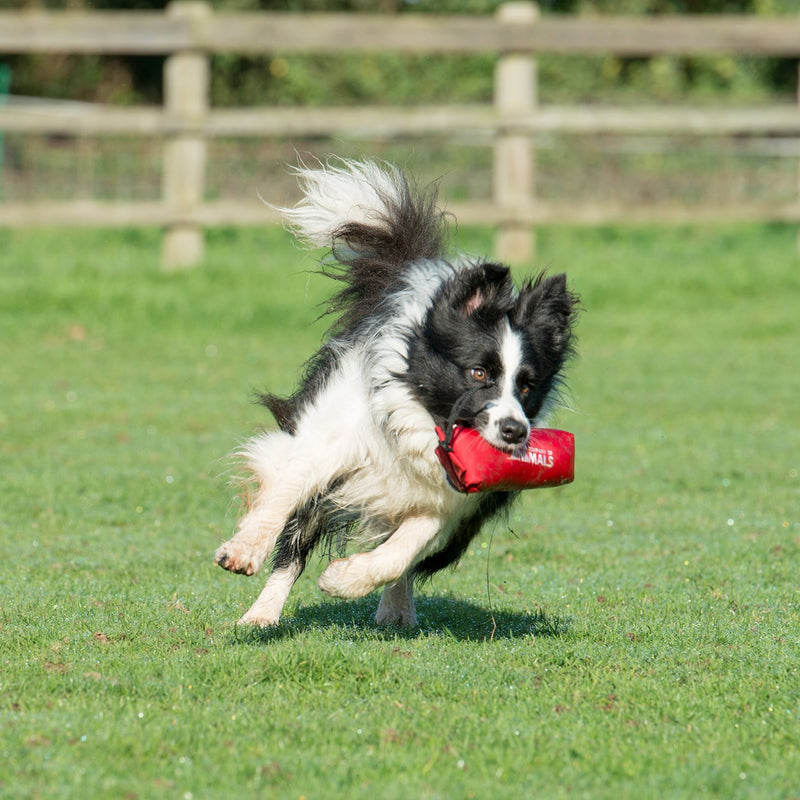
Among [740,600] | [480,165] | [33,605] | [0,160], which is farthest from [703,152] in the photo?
[33,605]

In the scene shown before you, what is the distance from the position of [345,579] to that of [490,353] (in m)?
1.02

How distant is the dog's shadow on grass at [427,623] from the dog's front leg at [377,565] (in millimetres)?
400

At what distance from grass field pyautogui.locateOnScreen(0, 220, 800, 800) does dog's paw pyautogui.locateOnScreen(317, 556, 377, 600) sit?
226 millimetres

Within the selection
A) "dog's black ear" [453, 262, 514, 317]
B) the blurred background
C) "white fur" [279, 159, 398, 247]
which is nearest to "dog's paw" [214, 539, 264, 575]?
"dog's black ear" [453, 262, 514, 317]

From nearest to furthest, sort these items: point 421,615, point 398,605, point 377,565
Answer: point 377,565 → point 398,605 → point 421,615

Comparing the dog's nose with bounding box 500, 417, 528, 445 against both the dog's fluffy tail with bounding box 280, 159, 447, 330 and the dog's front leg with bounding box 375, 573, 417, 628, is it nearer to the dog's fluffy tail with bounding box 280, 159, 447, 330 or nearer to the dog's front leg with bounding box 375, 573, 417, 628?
the dog's front leg with bounding box 375, 573, 417, 628

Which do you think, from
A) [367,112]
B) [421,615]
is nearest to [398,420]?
[421,615]

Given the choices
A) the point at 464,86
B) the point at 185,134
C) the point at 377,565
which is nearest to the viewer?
the point at 377,565

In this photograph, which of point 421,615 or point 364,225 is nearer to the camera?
point 421,615

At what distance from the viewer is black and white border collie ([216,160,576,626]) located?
16.6 feet

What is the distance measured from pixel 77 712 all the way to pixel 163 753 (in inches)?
17.6

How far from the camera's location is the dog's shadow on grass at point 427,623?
5.34 meters

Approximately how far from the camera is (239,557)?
5.00m

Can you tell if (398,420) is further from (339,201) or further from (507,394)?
(339,201)
